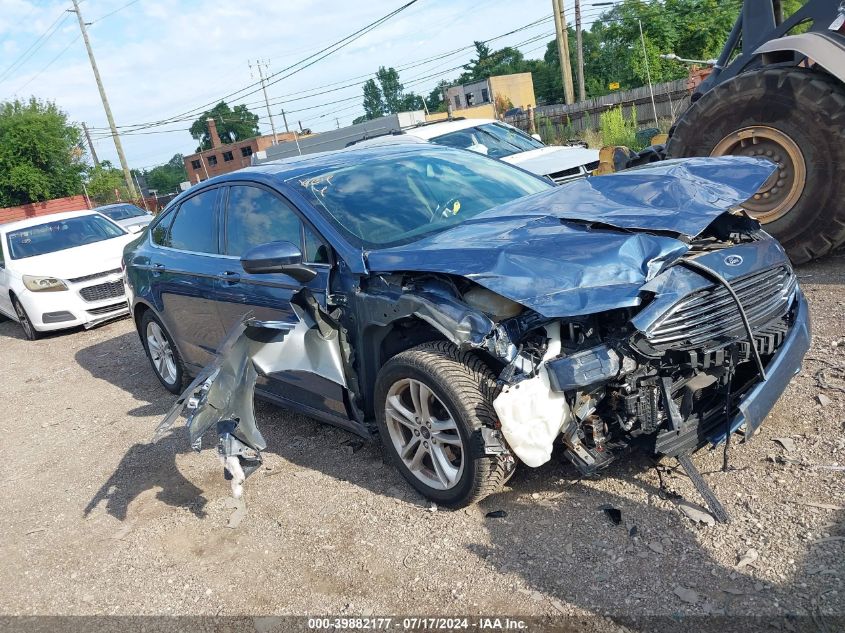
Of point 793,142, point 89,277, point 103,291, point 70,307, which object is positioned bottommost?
point 70,307

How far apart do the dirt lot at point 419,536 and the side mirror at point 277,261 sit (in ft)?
4.18

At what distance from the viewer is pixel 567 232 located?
10.6ft

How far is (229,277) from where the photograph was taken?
14.6ft

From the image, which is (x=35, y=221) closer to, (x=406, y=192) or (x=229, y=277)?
(x=229, y=277)

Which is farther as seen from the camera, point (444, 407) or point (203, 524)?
point (203, 524)

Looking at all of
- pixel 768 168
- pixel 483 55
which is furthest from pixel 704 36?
pixel 483 55

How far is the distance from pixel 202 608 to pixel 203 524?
798 mm

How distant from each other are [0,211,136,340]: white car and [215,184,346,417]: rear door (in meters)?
5.68

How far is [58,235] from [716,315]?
10159 mm

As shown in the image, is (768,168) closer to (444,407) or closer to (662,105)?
(444,407)

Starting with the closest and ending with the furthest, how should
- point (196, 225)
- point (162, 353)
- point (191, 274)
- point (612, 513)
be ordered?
point (612, 513)
point (191, 274)
point (196, 225)
point (162, 353)

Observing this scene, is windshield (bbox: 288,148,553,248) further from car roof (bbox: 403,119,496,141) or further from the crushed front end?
car roof (bbox: 403,119,496,141)

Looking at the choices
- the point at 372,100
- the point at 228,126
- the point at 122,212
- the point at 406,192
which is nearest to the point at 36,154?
the point at 122,212

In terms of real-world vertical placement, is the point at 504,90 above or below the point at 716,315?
above
